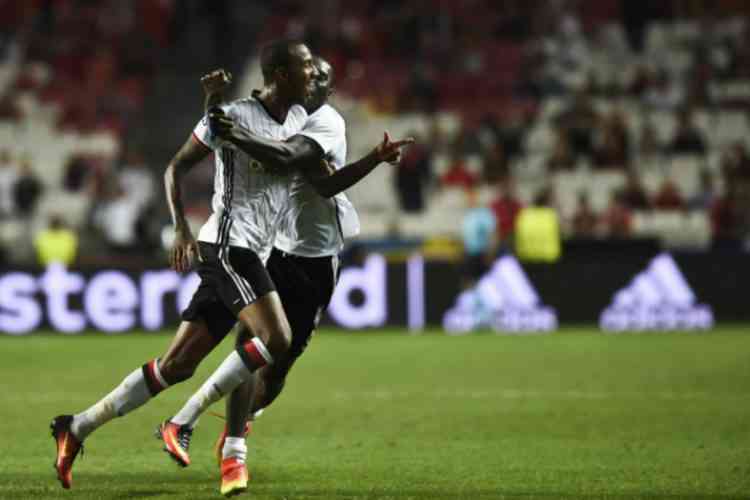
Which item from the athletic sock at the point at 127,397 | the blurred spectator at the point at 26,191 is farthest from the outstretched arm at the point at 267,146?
the blurred spectator at the point at 26,191

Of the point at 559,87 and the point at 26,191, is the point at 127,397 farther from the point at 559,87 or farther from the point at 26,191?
the point at 559,87

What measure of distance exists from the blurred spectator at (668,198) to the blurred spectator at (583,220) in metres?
1.32

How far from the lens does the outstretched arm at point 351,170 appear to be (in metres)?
6.79

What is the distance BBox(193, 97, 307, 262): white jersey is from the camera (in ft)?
22.4

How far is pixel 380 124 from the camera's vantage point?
2359cm

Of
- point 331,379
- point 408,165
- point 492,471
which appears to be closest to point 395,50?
point 408,165

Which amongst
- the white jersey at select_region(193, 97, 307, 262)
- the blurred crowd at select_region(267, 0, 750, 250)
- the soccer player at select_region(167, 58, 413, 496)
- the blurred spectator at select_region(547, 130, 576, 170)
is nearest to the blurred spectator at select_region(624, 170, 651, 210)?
the blurred crowd at select_region(267, 0, 750, 250)

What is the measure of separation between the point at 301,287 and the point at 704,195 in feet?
49.2

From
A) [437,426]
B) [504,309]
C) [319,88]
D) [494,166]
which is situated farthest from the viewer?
[494,166]

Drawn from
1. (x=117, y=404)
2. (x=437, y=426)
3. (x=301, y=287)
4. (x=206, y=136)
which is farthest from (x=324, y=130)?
(x=437, y=426)

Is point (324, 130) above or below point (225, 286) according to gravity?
above

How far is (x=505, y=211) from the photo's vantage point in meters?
21.0

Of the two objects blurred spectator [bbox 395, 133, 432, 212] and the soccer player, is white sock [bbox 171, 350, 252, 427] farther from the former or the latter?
blurred spectator [bbox 395, 133, 432, 212]

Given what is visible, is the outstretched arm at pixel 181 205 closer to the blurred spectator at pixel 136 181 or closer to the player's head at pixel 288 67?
the player's head at pixel 288 67
